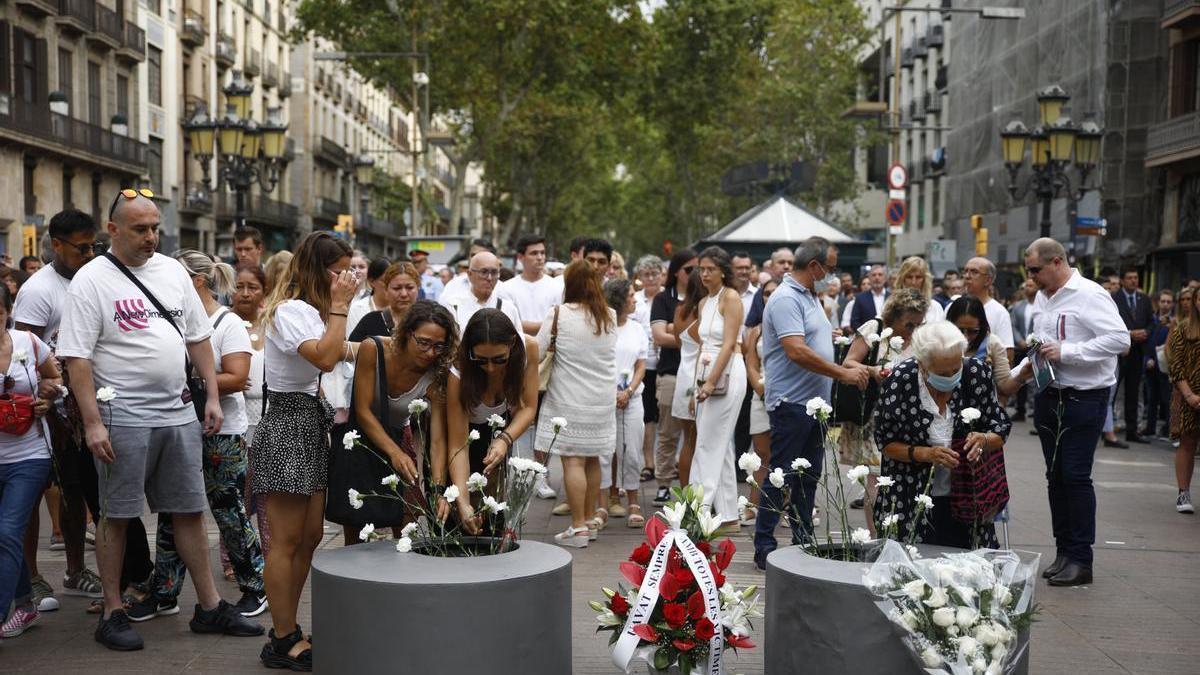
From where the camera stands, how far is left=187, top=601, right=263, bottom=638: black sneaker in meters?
6.17

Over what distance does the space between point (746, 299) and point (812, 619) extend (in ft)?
20.5

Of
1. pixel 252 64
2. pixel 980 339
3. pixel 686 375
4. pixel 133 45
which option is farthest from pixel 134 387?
pixel 252 64

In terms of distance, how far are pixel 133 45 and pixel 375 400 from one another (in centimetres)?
3816

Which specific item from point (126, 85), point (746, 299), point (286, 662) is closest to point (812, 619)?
point (286, 662)

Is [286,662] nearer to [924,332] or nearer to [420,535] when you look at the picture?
[420,535]

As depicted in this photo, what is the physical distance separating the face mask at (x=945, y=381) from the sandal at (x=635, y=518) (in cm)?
383

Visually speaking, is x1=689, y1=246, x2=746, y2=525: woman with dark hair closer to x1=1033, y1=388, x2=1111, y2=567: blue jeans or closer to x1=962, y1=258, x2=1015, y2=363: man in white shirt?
x1=962, y1=258, x2=1015, y2=363: man in white shirt

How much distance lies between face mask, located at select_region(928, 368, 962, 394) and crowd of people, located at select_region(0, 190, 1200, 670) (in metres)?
0.01

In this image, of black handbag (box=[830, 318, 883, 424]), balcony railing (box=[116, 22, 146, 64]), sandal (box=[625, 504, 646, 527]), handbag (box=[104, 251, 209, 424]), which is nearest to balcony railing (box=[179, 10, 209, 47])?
balcony railing (box=[116, 22, 146, 64])

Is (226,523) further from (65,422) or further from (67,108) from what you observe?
(67,108)

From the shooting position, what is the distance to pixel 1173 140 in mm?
Result: 27266

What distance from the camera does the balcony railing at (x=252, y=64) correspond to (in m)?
52.2

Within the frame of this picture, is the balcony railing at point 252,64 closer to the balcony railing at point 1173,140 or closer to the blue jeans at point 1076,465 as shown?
the balcony railing at point 1173,140

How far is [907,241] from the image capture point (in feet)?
179
